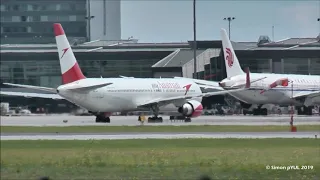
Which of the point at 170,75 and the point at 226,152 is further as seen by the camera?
the point at 170,75

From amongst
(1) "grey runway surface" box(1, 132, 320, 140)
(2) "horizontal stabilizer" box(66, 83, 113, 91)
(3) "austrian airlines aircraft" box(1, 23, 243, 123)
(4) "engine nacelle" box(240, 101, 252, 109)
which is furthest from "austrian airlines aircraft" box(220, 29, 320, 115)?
(1) "grey runway surface" box(1, 132, 320, 140)

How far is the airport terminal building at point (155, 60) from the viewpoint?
59.2 metres

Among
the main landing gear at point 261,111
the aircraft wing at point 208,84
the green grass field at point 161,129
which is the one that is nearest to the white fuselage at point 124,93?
the aircraft wing at point 208,84

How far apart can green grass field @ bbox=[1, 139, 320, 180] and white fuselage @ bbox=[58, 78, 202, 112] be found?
31.8 metres

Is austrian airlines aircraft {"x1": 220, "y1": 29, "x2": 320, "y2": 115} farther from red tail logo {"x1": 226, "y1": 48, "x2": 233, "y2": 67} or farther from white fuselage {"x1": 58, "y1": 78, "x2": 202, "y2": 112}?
white fuselage {"x1": 58, "y1": 78, "x2": 202, "y2": 112}

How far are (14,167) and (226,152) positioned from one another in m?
11.2

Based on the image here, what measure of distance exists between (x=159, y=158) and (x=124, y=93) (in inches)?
1900

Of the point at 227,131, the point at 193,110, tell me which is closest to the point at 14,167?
the point at 227,131

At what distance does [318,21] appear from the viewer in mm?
50562

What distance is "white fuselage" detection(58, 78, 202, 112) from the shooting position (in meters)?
81.2

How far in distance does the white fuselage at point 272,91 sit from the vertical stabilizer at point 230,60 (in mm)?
628

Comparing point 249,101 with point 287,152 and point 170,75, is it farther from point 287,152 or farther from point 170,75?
point 287,152

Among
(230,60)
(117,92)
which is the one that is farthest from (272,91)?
(117,92)

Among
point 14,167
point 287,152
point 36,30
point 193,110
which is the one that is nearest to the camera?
point 14,167
